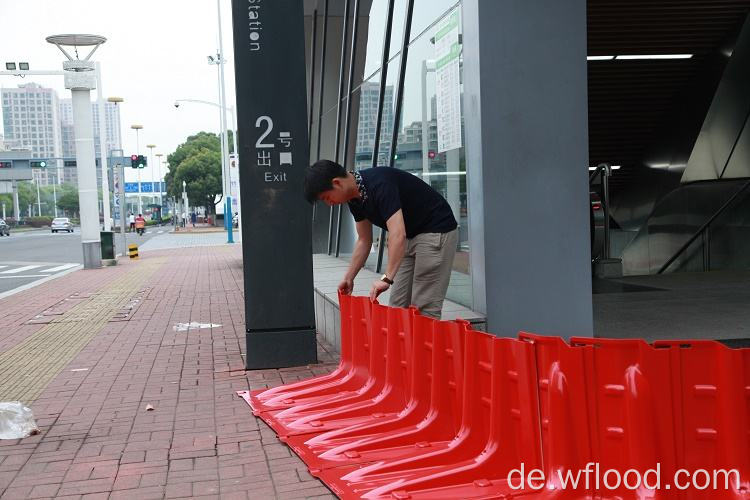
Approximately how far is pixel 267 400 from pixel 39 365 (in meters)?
3.22

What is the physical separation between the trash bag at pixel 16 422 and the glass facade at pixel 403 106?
377cm

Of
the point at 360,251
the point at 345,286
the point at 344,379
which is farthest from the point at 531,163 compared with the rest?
the point at 344,379

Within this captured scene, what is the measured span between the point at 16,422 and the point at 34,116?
177m

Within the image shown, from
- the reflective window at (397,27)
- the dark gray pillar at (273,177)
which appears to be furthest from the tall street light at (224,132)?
the dark gray pillar at (273,177)

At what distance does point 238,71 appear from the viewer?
719cm

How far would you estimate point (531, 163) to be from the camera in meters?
6.83

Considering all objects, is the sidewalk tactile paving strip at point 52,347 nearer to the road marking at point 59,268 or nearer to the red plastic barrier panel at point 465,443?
the red plastic barrier panel at point 465,443

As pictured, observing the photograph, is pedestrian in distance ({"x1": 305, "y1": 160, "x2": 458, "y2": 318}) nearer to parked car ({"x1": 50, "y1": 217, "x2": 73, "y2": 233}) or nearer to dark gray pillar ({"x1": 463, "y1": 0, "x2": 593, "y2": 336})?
dark gray pillar ({"x1": 463, "y1": 0, "x2": 593, "y2": 336})

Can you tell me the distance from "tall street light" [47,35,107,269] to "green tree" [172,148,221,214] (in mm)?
63589

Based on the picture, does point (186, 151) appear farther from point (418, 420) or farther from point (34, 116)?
point (34, 116)

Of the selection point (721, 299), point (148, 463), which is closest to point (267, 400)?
point (148, 463)

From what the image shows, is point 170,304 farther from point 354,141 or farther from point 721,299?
point 721,299

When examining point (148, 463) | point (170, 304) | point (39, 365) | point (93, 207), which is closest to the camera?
point (148, 463)

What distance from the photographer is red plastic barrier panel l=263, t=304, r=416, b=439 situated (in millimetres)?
5207
